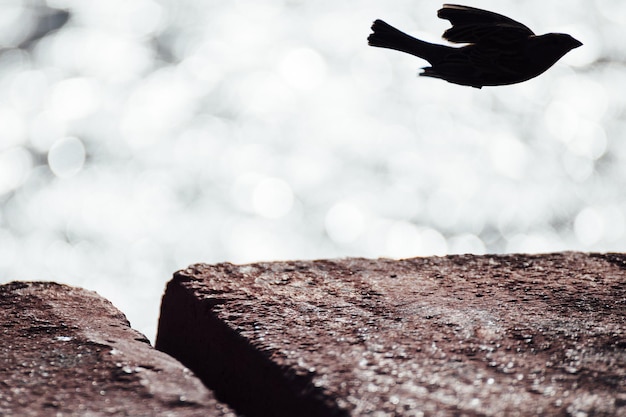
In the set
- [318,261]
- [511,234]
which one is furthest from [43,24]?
[318,261]

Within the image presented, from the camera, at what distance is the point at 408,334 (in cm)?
111

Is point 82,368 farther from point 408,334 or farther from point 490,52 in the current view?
point 490,52

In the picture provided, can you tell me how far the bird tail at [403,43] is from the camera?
0.97 metres

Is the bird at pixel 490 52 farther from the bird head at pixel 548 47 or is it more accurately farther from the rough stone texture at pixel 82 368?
the rough stone texture at pixel 82 368

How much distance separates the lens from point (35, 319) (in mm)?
1216

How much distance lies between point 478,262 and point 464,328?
35 cm

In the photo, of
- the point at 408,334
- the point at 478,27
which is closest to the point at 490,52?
the point at 478,27

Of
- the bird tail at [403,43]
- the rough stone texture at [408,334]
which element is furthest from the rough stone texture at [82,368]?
the bird tail at [403,43]

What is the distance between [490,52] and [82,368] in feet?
1.94

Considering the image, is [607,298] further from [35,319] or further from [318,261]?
[35,319]

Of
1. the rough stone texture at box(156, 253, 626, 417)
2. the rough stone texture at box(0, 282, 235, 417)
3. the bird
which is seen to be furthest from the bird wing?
the rough stone texture at box(0, 282, 235, 417)

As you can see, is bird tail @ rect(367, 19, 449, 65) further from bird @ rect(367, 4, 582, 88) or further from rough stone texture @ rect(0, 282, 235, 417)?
rough stone texture @ rect(0, 282, 235, 417)

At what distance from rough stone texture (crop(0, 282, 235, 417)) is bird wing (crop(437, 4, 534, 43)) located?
480mm

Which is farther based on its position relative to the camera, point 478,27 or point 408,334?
point 408,334
